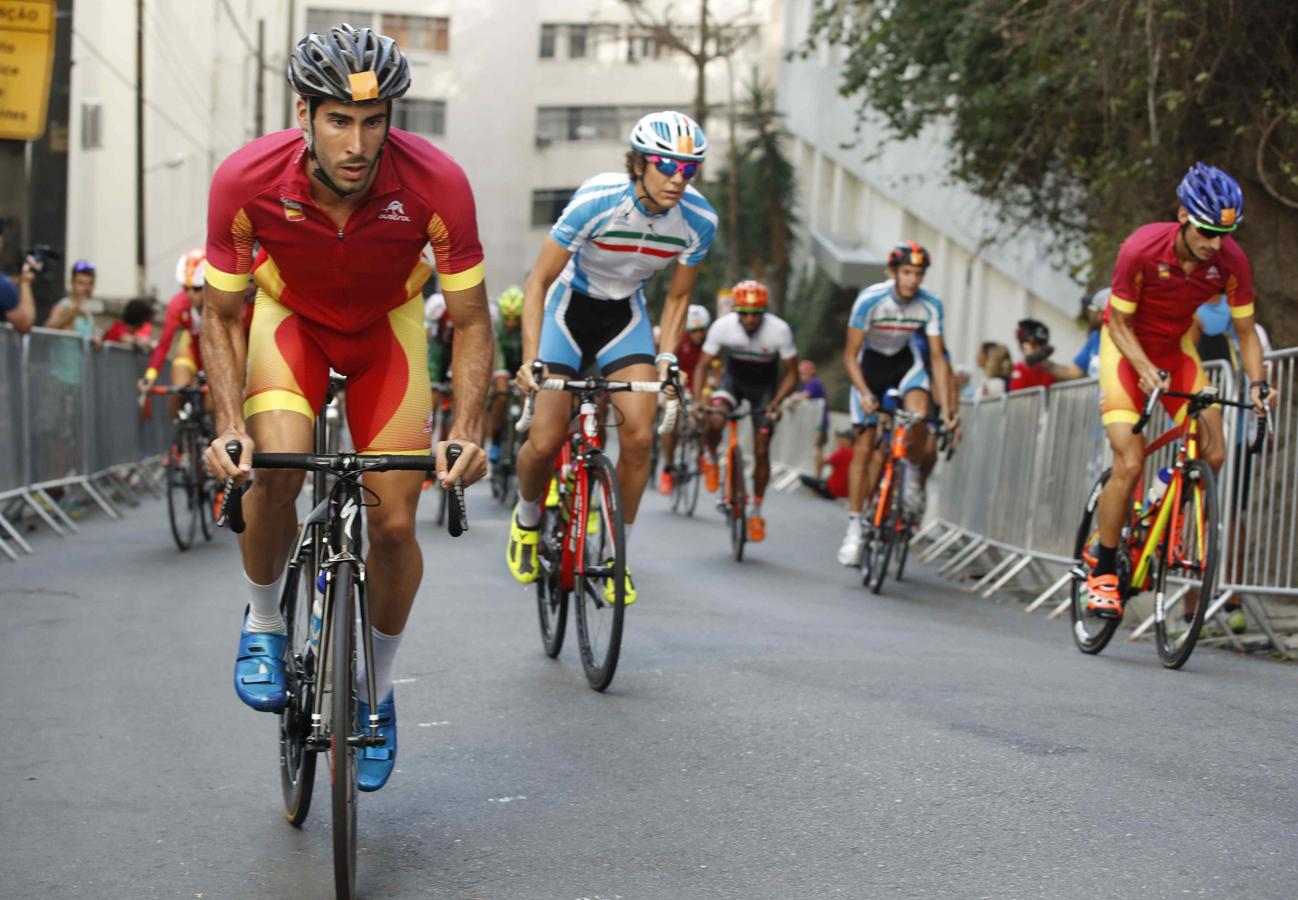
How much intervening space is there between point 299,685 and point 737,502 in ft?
31.7

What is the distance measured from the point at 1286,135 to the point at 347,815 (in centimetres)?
990

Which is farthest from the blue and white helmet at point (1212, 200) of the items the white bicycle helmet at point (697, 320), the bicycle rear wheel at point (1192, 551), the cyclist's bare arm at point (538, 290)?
the white bicycle helmet at point (697, 320)

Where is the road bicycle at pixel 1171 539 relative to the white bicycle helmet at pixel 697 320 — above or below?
below

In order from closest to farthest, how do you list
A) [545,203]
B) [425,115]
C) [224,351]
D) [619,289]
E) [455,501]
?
[455,501] < [224,351] < [619,289] < [425,115] < [545,203]

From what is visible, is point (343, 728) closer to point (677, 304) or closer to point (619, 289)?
point (619, 289)

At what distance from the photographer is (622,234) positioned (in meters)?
8.32

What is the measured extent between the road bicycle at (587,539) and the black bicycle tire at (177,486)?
559cm

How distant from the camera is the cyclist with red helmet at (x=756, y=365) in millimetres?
14859

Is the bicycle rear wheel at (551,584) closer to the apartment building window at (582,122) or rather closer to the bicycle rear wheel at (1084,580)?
the bicycle rear wheel at (1084,580)

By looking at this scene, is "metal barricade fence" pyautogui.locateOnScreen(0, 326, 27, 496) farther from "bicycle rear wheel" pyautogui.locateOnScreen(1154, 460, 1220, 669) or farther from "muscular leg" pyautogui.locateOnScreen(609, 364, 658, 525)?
"bicycle rear wheel" pyautogui.locateOnScreen(1154, 460, 1220, 669)

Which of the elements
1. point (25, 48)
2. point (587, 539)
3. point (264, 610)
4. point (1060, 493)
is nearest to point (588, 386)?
point (587, 539)

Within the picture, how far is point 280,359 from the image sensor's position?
17.1 feet

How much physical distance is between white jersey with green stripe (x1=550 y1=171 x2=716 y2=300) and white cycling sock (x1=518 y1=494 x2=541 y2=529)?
0.99m

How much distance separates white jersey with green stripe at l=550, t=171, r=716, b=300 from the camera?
27.0ft
